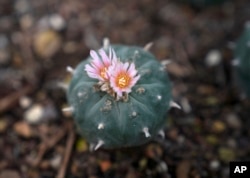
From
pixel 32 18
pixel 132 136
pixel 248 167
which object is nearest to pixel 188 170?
pixel 248 167

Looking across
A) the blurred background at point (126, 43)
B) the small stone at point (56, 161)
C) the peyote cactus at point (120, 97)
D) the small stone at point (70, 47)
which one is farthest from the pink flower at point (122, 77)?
the small stone at point (70, 47)

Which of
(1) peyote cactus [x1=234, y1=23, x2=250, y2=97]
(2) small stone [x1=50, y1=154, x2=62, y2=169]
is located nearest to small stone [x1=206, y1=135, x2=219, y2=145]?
(1) peyote cactus [x1=234, y1=23, x2=250, y2=97]

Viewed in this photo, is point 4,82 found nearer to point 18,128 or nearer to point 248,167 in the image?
point 18,128

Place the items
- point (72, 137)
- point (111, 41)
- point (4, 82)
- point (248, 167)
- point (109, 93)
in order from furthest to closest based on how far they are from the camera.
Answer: point (111, 41) < point (4, 82) < point (72, 137) < point (248, 167) < point (109, 93)

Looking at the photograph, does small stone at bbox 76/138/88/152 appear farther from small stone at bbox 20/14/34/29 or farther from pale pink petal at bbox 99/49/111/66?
small stone at bbox 20/14/34/29

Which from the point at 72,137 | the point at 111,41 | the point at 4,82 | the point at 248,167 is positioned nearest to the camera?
the point at 248,167

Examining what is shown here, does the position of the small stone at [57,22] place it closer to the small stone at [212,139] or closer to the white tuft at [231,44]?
the white tuft at [231,44]
